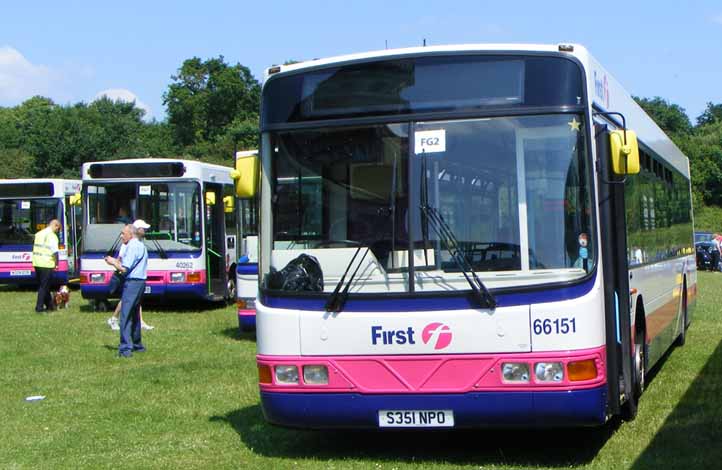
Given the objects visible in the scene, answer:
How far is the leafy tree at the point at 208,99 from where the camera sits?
97.9 meters

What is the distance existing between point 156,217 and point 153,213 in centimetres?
10

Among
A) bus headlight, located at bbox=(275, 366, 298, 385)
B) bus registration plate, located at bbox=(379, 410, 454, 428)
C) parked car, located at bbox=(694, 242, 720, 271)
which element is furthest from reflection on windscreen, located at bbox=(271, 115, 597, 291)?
parked car, located at bbox=(694, 242, 720, 271)

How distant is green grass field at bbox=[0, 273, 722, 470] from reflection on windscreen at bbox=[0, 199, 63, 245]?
518 inches

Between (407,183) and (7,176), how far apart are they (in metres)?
76.2

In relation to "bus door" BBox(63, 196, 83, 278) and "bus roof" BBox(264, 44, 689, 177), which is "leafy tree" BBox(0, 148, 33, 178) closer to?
"bus door" BBox(63, 196, 83, 278)

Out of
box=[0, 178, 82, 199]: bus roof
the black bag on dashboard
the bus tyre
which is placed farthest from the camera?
box=[0, 178, 82, 199]: bus roof

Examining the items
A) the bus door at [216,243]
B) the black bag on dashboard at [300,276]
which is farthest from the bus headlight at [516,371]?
the bus door at [216,243]

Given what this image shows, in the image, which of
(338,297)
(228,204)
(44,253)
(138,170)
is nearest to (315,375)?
(338,297)

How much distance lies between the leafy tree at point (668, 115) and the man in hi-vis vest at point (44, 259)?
330 feet

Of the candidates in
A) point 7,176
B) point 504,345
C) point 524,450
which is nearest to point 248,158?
point 504,345

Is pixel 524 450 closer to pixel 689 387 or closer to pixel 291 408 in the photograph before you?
pixel 291 408

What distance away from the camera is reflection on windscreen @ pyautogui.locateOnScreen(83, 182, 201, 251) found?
2214 centimetres

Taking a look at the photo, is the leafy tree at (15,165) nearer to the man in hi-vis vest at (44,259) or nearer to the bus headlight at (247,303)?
the man in hi-vis vest at (44,259)

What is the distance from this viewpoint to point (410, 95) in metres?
7.97
